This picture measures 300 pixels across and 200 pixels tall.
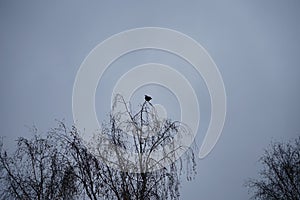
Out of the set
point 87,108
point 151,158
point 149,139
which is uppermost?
point 87,108

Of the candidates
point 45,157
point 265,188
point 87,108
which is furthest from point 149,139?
point 265,188

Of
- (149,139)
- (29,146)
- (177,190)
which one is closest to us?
(177,190)

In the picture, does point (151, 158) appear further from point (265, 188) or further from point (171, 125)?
point (265, 188)

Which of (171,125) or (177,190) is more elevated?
(171,125)

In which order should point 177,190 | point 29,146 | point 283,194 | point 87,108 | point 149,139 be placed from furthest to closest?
point 283,194 → point 29,146 → point 87,108 → point 149,139 → point 177,190

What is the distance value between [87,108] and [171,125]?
9.23 ft

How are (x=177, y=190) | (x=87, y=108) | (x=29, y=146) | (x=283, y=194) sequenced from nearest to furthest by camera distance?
(x=177, y=190) → (x=87, y=108) → (x=29, y=146) → (x=283, y=194)

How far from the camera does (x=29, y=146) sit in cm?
1321

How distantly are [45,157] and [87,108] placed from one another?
18.8ft

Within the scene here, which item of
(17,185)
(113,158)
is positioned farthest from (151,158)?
(17,185)

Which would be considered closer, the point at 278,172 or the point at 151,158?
the point at 151,158

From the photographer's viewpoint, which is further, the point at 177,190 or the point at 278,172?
the point at 278,172

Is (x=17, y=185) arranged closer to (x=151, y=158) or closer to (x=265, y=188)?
(x=151, y=158)

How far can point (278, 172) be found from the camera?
22.1 metres
